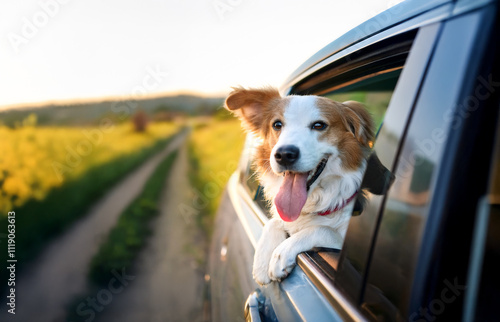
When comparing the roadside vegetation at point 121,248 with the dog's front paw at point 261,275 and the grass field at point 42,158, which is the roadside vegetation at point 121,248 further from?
the dog's front paw at point 261,275

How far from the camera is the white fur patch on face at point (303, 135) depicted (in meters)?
2.33

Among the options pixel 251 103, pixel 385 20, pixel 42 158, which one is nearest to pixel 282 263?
pixel 385 20

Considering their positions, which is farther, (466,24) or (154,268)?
(154,268)

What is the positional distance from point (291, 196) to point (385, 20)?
3.78 feet

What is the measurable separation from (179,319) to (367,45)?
440 centimetres

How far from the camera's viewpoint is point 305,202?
2.26 m

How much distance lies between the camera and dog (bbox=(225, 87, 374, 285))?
2090 mm

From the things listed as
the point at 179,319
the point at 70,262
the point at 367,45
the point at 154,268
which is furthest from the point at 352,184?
the point at 70,262

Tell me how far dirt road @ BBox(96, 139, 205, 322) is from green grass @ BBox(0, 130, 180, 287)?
214cm

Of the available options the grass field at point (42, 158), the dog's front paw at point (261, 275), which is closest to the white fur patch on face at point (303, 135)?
the dog's front paw at point (261, 275)

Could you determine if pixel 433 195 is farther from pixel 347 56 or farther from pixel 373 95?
pixel 373 95

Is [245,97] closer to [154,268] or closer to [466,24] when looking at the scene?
[466,24]

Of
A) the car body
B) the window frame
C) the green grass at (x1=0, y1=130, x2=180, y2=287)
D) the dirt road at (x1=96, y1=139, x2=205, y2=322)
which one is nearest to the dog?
the window frame

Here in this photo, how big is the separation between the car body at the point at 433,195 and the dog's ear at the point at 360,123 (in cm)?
106
